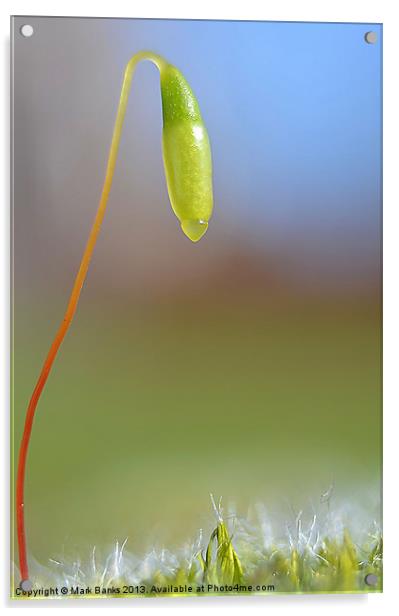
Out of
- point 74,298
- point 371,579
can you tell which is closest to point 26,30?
point 74,298

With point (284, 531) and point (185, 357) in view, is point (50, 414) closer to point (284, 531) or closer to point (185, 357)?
point (185, 357)

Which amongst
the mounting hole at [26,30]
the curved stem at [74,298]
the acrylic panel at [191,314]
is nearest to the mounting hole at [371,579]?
the acrylic panel at [191,314]

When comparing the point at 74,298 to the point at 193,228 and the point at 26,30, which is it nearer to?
the point at 193,228

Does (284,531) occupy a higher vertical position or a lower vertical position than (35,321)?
lower

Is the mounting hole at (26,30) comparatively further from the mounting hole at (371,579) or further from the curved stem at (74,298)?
the mounting hole at (371,579)

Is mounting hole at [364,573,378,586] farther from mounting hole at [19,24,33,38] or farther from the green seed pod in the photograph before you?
mounting hole at [19,24,33,38]
